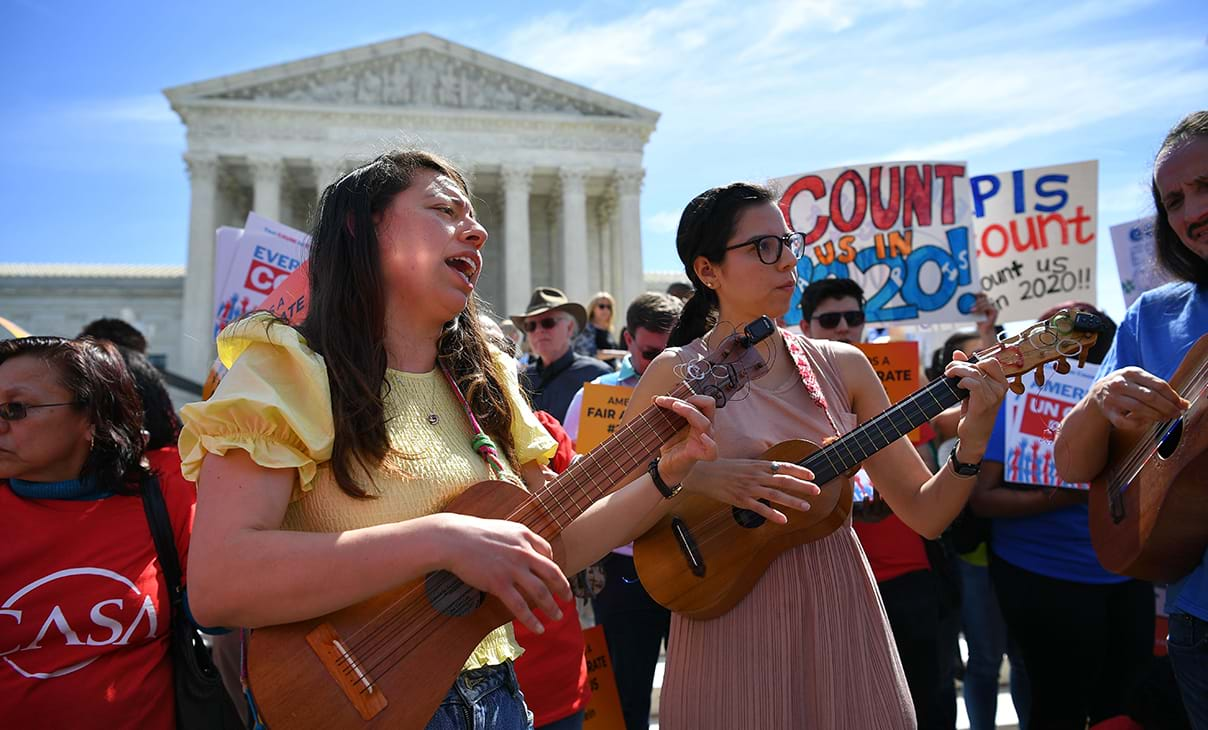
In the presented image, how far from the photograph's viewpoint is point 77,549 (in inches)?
102

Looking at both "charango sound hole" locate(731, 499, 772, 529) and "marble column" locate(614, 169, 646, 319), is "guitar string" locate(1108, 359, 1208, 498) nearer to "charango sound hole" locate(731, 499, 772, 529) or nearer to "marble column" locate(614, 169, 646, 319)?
"charango sound hole" locate(731, 499, 772, 529)

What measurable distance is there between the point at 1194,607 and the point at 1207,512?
26cm

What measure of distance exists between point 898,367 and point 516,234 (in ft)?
114

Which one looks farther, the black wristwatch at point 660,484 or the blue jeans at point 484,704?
the black wristwatch at point 660,484

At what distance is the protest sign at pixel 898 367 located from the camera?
14.1 ft

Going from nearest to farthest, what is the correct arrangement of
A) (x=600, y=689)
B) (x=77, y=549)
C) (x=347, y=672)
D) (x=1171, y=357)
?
(x=347, y=672), (x=1171, y=357), (x=77, y=549), (x=600, y=689)

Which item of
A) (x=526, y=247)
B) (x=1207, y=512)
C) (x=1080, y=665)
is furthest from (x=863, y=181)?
(x=526, y=247)

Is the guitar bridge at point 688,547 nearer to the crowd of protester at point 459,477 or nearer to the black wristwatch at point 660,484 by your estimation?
the crowd of protester at point 459,477

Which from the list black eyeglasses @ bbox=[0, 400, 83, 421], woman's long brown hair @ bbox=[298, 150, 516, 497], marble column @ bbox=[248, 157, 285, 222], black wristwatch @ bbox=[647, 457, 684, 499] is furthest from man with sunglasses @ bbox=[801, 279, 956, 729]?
marble column @ bbox=[248, 157, 285, 222]

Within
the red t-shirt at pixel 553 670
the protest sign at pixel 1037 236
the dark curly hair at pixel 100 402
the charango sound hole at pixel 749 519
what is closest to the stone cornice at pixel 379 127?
the protest sign at pixel 1037 236

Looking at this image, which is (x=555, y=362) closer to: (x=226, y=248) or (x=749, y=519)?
(x=226, y=248)

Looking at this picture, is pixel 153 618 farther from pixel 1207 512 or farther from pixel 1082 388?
pixel 1082 388

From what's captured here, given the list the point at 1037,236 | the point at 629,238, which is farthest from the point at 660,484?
the point at 629,238

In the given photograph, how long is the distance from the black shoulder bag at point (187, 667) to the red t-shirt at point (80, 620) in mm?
26
